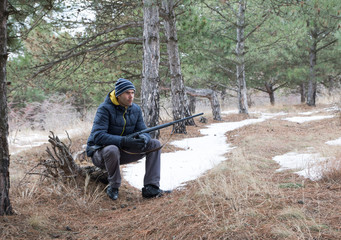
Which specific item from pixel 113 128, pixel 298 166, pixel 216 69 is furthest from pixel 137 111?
pixel 216 69

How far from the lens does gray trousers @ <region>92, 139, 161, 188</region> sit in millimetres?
3553

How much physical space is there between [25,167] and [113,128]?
296cm

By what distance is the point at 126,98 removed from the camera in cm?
362

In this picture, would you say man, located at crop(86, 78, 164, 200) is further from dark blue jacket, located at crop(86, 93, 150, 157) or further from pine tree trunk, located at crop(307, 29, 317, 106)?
pine tree trunk, located at crop(307, 29, 317, 106)

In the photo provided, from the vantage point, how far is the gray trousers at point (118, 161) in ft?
11.7

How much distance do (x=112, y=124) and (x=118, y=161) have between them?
50 cm

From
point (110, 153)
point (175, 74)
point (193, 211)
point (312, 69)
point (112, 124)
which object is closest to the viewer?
point (193, 211)

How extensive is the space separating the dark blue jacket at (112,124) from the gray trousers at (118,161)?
0.10m

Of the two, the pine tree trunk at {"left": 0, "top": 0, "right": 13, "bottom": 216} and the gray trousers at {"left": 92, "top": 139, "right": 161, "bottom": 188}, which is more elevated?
the pine tree trunk at {"left": 0, "top": 0, "right": 13, "bottom": 216}

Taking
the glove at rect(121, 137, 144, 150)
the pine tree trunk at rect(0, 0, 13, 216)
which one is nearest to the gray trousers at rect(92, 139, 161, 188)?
the glove at rect(121, 137, 144, 150)

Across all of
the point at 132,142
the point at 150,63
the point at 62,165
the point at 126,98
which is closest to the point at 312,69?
the point at 150,63

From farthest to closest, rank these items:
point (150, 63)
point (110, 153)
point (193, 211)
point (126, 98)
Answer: point (150, 63)
point (126, 98)
point (110, 153)
point (193, 211)

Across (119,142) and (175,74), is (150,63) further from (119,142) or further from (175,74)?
(119,142)

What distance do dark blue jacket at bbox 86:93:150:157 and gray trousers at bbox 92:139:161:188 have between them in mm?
98
